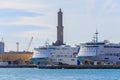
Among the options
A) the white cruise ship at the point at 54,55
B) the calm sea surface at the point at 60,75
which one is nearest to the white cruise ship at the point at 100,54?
the white cruise ship at the point at 54,55

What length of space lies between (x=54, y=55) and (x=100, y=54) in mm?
20970

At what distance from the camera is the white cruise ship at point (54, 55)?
177 metres

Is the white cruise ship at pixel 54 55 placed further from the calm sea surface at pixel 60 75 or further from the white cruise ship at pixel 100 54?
the calm sea surface at pixel 60 75

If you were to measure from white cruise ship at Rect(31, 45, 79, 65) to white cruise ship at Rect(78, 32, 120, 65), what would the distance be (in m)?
5.97

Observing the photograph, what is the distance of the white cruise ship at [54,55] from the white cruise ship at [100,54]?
597cm

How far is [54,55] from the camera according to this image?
183 meters

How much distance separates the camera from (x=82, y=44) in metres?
174

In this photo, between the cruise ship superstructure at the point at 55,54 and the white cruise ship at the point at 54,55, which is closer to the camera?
the white cruise ship at the point at 54,55

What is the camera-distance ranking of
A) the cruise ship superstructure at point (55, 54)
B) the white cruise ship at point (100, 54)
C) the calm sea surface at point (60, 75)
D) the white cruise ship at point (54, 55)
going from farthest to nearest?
the cruise ship superstructure at point (55, 54), the white cruise ship at point (54, 55), the white cruise ship at point (100, 54), the calm sea surface at point (60, 75)

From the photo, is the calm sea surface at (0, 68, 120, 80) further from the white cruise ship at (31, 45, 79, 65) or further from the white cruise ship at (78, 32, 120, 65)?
the white cruise ship at (31, 45, 79, 65)

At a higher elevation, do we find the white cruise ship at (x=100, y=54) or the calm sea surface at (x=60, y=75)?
the white cruise ship at (x=100, y=54)

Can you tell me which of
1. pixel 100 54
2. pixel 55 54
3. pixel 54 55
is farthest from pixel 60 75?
pixel 55 54

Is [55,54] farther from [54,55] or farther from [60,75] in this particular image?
[60,75]

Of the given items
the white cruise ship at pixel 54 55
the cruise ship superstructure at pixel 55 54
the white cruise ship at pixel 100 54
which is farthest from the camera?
the cruise ship superstructure at pixel 55 54
